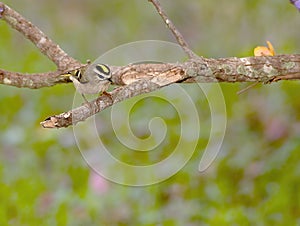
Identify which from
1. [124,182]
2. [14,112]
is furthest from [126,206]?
[14,112]

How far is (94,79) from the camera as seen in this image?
150cm

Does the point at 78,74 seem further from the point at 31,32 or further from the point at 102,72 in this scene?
the point at 31,32

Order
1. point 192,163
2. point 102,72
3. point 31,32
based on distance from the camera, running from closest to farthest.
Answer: point 102,72 → point 31,32 → point 192,163

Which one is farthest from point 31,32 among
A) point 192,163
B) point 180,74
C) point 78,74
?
point 192,163

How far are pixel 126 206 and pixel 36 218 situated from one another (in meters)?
0.29

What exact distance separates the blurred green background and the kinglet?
1.04 metres

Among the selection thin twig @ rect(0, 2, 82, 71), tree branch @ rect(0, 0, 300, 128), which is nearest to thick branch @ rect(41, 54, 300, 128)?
tree branch @ rect(0, 0, 300, 128)

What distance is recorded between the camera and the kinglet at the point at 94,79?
1.50 m

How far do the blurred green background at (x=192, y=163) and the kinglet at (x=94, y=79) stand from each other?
104 cm

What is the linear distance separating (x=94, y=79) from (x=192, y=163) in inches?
48.7

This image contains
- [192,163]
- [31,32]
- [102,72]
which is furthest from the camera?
[192,163]

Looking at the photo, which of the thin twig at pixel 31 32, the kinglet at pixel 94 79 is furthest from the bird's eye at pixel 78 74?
the thin twig at pixel 31 32

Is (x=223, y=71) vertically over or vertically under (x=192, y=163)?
under

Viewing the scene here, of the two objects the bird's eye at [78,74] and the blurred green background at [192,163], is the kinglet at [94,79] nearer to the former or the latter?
the bird's eye at [78,74]
